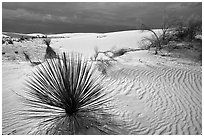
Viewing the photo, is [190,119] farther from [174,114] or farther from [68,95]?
[68,95]

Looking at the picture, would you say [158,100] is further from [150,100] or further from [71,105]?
[71,105]

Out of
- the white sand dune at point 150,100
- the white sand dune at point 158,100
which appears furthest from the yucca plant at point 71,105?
the white sand dune at point 158,100

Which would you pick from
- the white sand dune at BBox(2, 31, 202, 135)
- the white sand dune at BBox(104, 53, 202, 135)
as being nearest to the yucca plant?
the white sand dune at BBox(2, 31, 202, 135)

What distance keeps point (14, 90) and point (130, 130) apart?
4.06m

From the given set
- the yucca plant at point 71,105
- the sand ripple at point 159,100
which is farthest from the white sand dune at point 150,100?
the yucca plant at point 71,105

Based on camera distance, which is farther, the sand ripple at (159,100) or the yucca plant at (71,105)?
the sand ripple at (159,100)

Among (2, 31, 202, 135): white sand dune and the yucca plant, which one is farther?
(2, 31, 202, 135): white sand dune

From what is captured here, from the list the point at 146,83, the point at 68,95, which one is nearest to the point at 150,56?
the point at 146,83

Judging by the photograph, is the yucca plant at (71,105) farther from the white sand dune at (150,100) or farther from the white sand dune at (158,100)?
the white sand dune at (158,100)

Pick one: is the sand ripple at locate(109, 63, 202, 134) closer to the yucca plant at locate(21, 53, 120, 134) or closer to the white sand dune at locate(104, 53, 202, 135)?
the white sand dune at locate(104, 53, 202, 135)

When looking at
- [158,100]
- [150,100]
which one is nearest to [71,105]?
[150,100]

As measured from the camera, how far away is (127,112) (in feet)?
12.6

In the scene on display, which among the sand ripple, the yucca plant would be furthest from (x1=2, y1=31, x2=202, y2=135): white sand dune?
the yucca plant

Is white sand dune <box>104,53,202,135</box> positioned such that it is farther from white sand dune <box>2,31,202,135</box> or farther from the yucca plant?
the yucca plant
